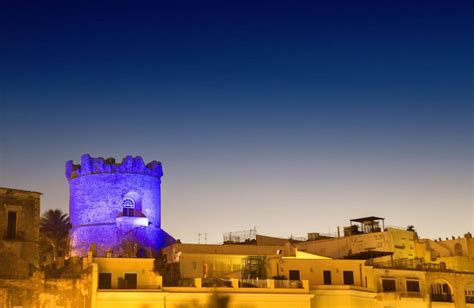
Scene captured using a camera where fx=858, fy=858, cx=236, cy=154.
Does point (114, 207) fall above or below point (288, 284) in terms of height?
above

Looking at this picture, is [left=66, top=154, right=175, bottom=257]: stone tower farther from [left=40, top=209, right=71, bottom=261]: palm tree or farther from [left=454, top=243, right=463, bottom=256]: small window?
[left=454, top=243, right=463, bottom=256]: small window

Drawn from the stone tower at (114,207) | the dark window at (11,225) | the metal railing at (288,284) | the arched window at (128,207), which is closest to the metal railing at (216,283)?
the metal railing at (288,284)

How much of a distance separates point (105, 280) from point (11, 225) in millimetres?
6788

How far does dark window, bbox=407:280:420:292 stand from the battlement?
24981mm

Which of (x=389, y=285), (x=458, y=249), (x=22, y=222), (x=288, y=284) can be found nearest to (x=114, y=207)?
(x=22, y=222)

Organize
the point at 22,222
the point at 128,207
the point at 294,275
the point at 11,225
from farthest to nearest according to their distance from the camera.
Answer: the point at 128,207 → the point at 294,275 → the point at 22,222 → the point at 11,225

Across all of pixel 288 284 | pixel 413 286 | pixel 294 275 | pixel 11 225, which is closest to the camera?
pixel 11 225

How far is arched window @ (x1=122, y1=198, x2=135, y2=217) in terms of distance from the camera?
73.8 meters

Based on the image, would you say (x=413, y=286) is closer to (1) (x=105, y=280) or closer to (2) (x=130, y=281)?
(2) (x=130, y=281)

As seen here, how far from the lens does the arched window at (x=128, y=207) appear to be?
73.8 metres

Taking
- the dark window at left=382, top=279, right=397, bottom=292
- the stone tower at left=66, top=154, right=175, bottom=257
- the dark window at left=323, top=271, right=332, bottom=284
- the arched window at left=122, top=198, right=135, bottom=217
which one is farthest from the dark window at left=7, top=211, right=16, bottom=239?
the dark window at left=382, top=279, right=397, bottom=292

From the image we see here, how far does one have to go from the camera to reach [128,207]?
74.1m

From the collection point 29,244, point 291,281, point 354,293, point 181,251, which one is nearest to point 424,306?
point 354,293

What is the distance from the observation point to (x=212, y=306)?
5191 cm
